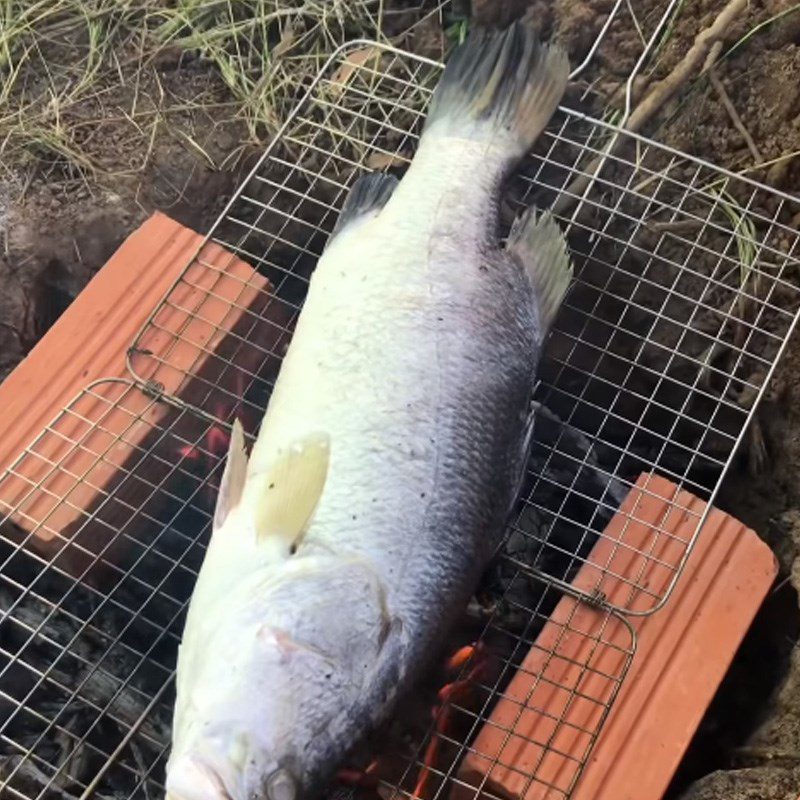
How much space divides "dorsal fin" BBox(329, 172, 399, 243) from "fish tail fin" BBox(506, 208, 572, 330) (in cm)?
35

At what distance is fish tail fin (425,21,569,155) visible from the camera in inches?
109

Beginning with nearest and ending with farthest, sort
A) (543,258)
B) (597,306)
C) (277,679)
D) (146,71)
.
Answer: (277,679)
(543,258)
(597,306)
(146,71)

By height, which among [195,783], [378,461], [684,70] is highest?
[684,70]

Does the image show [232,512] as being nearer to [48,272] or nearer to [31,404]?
[31,404]

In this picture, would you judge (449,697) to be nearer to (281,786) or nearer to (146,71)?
(281,786)

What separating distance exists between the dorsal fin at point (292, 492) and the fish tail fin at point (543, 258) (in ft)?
2.18

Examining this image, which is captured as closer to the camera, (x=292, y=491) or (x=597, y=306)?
(x=292, y=491)

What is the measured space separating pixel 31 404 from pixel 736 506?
191 cm

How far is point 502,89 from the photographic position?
2834 millimetres

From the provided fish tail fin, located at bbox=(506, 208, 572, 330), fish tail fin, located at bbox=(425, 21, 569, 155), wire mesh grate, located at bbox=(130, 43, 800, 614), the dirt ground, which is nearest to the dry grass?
the dirt ground

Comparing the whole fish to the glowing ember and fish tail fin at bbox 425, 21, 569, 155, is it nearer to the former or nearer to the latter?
fish tail fin at bbox 425, 21, 569, 155

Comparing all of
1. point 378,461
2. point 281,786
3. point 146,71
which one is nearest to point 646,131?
point 378,461

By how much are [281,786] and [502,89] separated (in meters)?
1.84

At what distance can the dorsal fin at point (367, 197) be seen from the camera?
271cm
